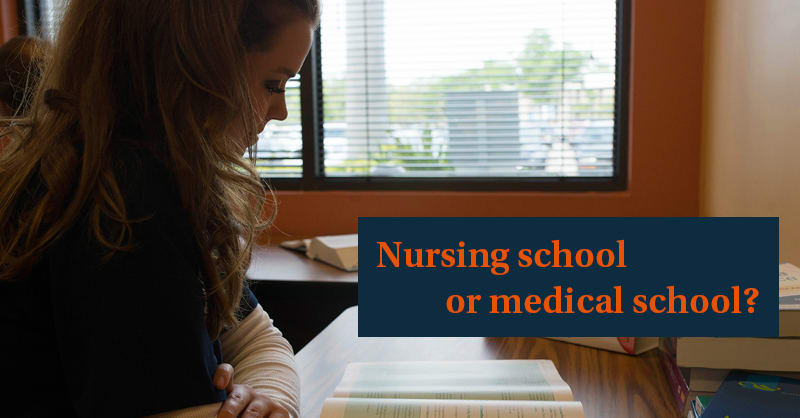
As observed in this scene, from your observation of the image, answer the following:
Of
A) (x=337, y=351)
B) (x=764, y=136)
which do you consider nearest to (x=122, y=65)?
(x=337, y=351)

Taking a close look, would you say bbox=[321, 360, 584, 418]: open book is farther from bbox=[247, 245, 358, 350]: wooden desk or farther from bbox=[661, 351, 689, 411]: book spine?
bbox=[247, 245, 358, 350]: wooden desk

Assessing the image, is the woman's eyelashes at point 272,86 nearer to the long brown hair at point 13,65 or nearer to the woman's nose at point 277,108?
the woman's nose at point 277,108

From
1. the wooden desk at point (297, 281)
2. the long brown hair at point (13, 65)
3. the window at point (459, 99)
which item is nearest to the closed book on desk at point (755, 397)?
the wooden desk at point (297, 281)

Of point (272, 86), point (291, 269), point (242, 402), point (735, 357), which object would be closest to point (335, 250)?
point (291, 269)

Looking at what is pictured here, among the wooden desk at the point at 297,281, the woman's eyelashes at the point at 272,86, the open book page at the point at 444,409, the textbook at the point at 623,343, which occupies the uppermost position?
the woman's eyelashes at the point at 272,86

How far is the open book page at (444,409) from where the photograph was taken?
78 cm

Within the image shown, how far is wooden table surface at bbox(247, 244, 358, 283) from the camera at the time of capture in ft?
5.78

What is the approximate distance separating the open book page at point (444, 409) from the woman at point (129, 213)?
0.08 metres

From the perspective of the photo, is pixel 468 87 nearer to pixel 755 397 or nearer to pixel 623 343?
pixel 623 343

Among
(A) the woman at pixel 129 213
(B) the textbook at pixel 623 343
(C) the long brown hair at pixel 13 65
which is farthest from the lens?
(C) the long brown hair at pixel 13 65

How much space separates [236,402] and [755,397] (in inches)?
24.1

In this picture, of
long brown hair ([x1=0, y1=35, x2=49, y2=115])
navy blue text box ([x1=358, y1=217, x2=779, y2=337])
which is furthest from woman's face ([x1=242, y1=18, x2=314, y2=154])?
long brown hair ([x1=0, y1=35, x2=49, y2=115])

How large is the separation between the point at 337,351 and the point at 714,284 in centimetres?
60

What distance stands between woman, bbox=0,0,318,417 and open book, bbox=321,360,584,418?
0.10 meters
